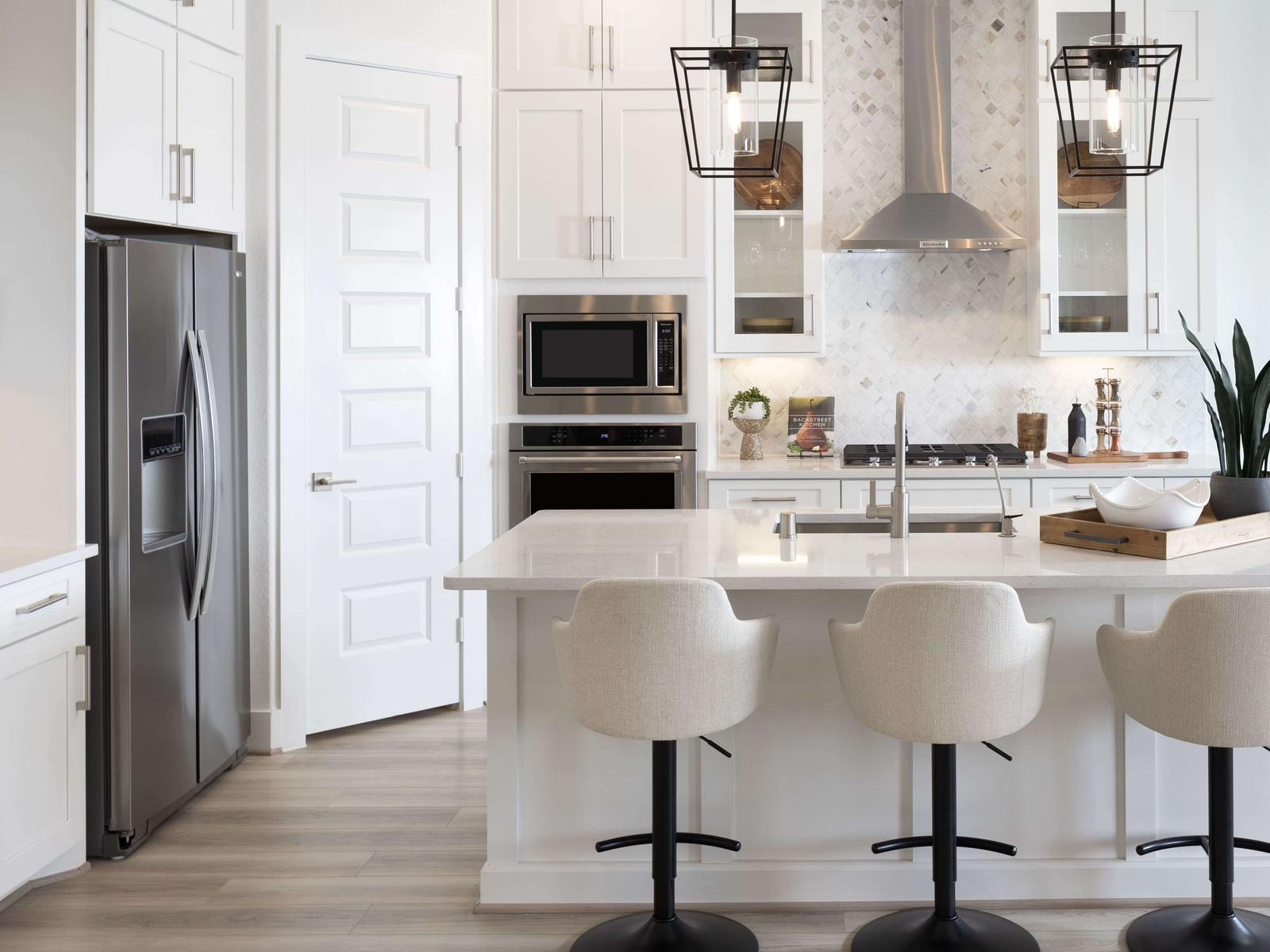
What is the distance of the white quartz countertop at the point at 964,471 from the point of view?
4426mm

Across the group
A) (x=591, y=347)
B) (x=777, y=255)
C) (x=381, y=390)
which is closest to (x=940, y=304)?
(x=777, y=255)

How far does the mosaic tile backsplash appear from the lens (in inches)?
195

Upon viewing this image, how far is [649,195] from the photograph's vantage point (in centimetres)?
451

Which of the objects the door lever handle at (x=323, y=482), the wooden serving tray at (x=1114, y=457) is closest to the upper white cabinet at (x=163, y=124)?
the door lever handle at (x=323, y=482)

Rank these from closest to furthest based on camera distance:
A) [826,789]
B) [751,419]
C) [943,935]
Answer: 1. [943,935]
2. [826,789]
3. [751,419]

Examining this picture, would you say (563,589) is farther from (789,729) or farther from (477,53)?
(477,53)

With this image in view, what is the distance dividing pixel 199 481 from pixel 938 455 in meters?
2.92

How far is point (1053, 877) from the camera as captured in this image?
2.64 m

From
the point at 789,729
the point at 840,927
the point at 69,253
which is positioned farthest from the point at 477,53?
the point at 840,927

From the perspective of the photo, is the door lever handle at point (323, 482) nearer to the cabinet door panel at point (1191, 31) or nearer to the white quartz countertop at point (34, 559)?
the white quartz countertop at point (34, 559)

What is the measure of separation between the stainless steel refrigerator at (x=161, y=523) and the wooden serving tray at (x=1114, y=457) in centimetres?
331

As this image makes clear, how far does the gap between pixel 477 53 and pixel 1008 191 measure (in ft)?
8.01

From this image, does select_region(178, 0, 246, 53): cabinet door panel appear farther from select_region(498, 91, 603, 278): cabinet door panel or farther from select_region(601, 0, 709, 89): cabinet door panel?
select_region(601, 0, 709, 89): cabinet door panel

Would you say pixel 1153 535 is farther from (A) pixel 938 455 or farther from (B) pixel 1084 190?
(B) pixel 1084 190
